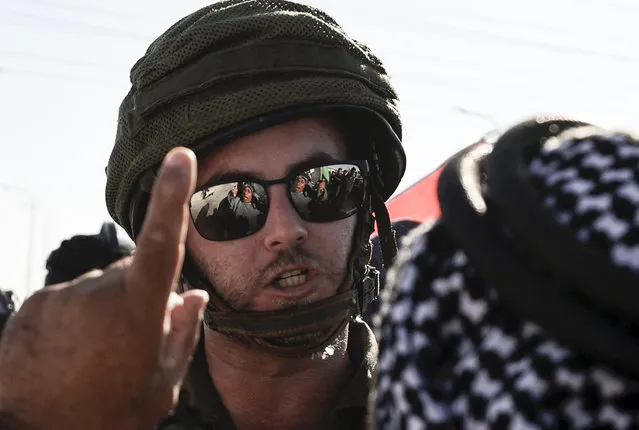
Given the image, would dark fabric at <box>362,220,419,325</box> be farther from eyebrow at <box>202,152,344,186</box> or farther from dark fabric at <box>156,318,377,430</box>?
eyebrow at <box>202,152,344,186</box>

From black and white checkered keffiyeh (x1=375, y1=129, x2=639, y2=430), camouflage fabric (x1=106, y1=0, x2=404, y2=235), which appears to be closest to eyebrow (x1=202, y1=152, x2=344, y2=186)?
camouflage fabric (x1=106, y1=0, x2=404, y2=235)

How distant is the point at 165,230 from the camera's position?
1.48 metres

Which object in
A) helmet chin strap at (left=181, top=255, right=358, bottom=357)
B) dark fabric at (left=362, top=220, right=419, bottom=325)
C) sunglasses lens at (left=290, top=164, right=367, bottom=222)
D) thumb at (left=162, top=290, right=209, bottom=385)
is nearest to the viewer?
thumb at (left=162, top=290, right=209, bottom=385)

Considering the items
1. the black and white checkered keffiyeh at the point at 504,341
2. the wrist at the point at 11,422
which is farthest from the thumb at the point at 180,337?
the black and white checkered keffiyeh at the point at 504,341

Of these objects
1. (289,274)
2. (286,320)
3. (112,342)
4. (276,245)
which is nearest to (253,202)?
(276,245)

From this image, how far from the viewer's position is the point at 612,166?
102cm

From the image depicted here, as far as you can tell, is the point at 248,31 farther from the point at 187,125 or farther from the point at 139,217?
the point at 139,217

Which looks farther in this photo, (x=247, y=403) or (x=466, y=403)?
(x=247, y=403)

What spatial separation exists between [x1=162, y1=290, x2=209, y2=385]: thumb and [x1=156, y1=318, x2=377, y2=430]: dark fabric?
976mm

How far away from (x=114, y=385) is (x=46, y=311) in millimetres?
190

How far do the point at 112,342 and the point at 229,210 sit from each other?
4.42 ft

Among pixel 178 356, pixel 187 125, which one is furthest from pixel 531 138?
pixel 187 125

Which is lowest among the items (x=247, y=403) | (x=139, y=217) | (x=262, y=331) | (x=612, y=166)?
(x=247, y=403)

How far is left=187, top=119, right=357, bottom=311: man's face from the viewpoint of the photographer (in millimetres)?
2859
